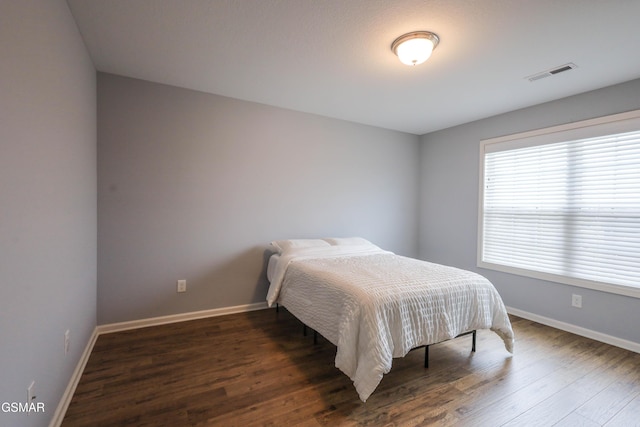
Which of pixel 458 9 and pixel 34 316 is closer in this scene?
pixel 34 316

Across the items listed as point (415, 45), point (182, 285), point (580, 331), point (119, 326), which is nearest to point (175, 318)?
point (182, 285)

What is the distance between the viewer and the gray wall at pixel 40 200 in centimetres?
106

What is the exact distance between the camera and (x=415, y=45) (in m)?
1.96

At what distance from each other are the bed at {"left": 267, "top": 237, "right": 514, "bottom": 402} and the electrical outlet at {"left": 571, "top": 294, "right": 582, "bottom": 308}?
1.16m

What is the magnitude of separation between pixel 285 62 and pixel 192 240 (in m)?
2.00

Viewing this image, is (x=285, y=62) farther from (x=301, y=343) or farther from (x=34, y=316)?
(x=301, y=343)

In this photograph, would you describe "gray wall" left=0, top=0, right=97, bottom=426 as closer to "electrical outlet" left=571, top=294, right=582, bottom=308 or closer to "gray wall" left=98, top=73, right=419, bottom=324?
"gray wall" left=98, top=73, right=419, bottom=324

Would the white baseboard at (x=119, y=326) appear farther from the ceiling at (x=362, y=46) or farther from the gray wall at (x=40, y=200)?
the ceiling at (x=362, y=46)

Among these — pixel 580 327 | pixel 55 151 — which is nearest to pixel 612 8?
pixel 580 327

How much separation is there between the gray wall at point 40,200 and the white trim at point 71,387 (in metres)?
0.05

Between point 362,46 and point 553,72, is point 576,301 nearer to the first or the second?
point 553,72

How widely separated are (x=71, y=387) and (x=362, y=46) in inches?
120

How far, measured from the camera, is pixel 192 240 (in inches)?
118

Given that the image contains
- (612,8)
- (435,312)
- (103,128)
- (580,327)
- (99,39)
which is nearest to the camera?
(612,8)
